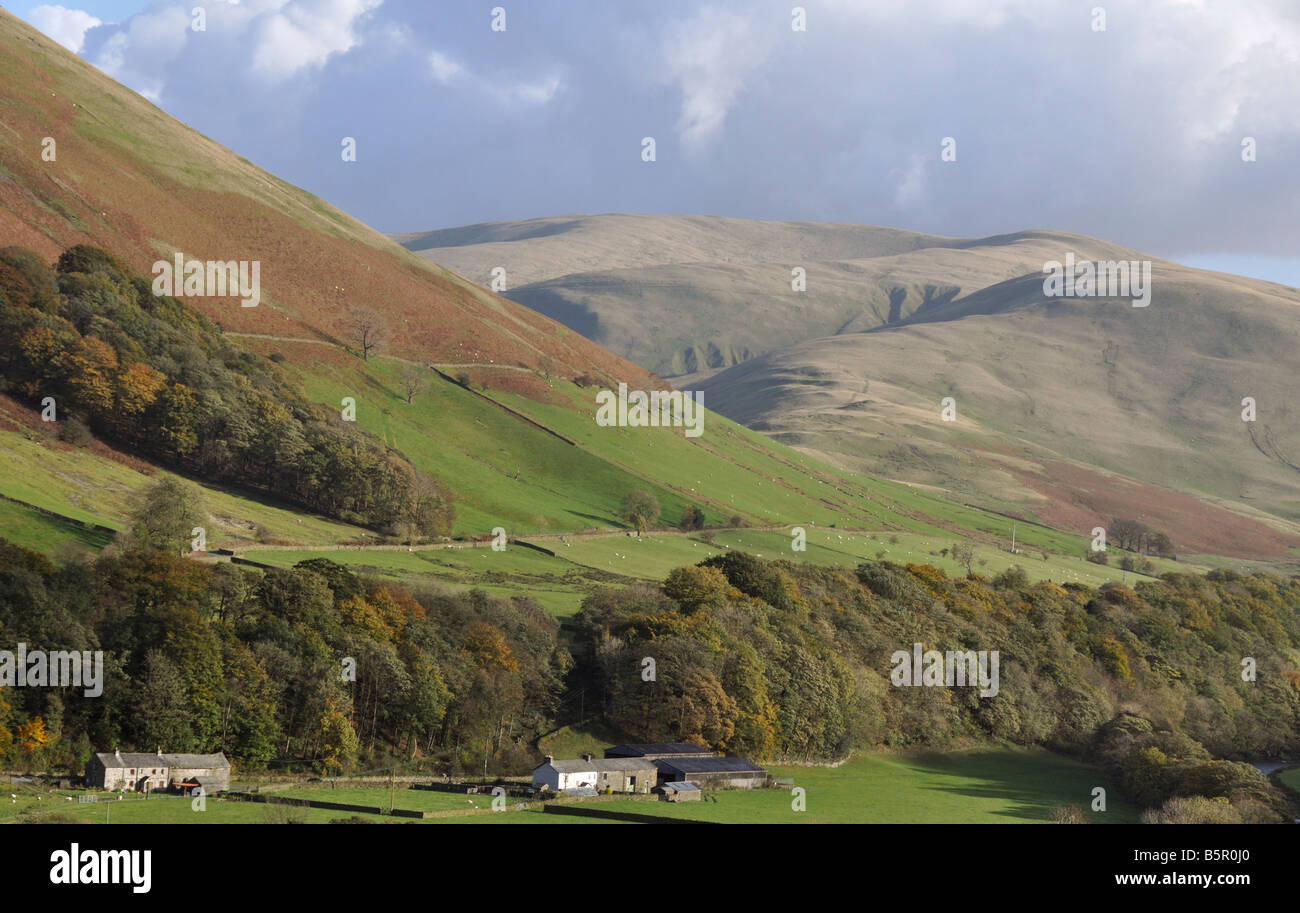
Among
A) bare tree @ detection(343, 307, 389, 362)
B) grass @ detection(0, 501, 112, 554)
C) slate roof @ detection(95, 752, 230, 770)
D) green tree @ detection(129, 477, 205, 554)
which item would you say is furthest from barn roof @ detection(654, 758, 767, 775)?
bare tree @ detection(343, 307, 389, 362)

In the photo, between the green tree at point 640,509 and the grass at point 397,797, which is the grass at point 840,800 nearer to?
the grass at point 397,797

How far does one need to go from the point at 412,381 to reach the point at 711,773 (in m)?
102

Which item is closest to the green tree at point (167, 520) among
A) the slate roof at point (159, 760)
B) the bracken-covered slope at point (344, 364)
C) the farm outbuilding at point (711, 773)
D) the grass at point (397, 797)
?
the bracken-covered slope at point (344, 364)

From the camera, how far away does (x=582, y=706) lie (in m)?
89.3

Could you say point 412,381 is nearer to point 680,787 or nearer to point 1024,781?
point 1024,781

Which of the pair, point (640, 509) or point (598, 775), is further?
point (640, 509)

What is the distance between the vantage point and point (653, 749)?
267ft

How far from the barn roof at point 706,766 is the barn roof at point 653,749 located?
1.85 meters

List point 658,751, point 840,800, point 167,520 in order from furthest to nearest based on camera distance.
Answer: point 167,520
point 658,751
point 840,800

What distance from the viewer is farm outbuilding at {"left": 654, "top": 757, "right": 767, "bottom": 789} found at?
77.3 meters

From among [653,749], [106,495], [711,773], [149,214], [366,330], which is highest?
[149,214]

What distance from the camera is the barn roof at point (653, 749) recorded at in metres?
80.9

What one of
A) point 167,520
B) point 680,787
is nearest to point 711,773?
point 680,787
